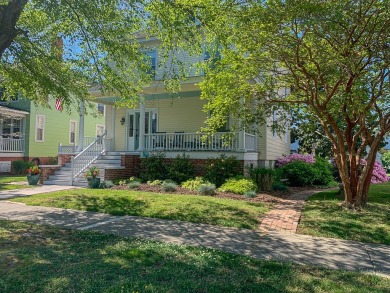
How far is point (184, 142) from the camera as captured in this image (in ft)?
51.1

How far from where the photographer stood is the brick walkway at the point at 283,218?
278 inches

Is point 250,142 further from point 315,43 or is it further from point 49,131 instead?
point 49,131

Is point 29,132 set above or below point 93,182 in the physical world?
above

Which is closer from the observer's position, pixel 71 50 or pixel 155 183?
pixel 71 50

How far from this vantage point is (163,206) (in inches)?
356

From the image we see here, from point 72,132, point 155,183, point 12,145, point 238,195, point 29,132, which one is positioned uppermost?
point 72,132

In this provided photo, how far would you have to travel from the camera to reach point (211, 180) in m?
13.1

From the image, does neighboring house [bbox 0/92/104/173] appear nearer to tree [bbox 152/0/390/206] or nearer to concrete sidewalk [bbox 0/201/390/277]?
concrete sidewalk [bbox 0/201/390/277]

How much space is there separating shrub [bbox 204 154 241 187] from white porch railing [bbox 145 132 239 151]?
0.96 meters

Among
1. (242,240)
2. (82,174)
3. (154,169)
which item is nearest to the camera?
(242,240)

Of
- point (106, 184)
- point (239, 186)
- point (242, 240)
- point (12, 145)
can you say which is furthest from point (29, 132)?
point (242, 240)

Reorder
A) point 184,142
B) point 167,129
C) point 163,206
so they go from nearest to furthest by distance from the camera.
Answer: point 163,206, point 184,142, point 167,129

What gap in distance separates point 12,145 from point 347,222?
73.1ft

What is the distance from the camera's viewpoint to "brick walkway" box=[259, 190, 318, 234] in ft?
23.1
